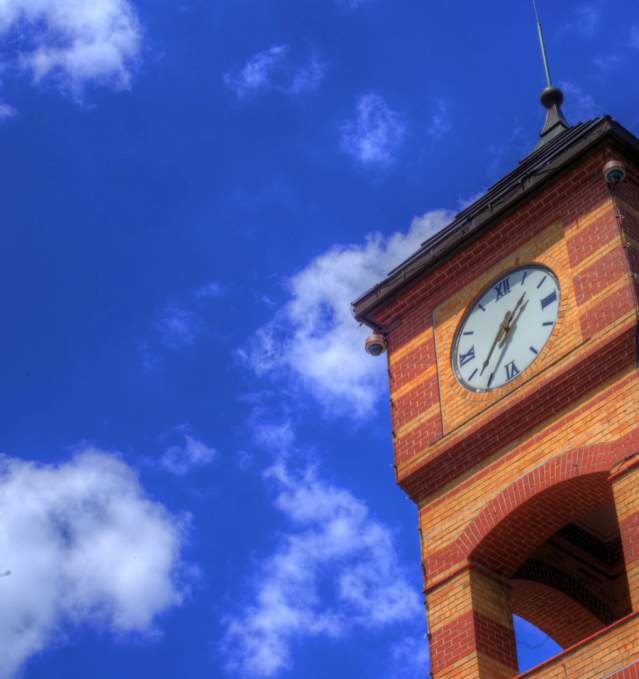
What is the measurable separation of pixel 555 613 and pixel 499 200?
6.29 meters

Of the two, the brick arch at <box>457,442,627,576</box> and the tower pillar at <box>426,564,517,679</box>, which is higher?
the brick arch at <box>457,442,627,576</box>

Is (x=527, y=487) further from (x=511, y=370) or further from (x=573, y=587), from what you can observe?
(x=573, y=587)

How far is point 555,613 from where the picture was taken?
898 inches

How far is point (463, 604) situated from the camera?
20.4m

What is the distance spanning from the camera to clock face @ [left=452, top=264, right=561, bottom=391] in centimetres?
2205

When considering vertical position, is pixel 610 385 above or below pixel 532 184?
below

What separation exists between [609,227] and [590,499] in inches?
159

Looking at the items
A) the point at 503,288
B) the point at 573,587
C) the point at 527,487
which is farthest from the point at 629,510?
the point at 503,288

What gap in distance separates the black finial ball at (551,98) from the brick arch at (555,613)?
9.78 metres

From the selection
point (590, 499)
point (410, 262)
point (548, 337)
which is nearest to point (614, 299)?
point (548, 337)

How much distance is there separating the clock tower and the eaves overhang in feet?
0.11

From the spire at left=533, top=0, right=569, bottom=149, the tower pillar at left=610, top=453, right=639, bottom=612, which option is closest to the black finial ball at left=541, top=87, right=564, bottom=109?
the spire at left=533, top=0, right=569, bottom=149

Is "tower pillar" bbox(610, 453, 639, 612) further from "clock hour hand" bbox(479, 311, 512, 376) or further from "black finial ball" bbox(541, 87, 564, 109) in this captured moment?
"black finial ball" bbox(541, 87, 564, 109)

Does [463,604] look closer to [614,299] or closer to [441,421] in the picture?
[441,421]
